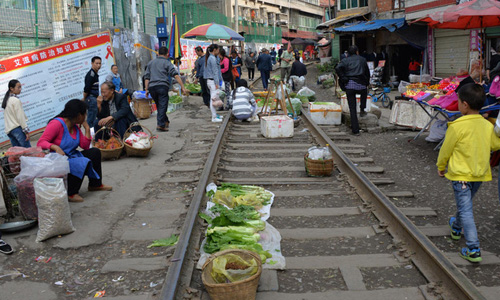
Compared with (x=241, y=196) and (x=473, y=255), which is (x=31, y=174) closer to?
(x=241, y=196)

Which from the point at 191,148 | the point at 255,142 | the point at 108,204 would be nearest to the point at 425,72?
the point at 255,142

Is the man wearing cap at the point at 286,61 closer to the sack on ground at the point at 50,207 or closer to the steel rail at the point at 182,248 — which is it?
the steel rail at the point at 182,248

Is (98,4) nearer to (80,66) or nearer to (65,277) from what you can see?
(80,66)

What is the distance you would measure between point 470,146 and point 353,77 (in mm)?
6305

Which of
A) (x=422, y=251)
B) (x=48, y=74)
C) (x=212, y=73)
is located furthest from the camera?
(x=212, y=73)

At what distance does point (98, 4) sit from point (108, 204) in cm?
1086

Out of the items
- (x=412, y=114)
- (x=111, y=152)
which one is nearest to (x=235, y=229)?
(x=111, y=152)

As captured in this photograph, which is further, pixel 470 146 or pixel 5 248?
pixel 5 248

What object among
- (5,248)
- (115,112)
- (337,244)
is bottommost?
(337,244)

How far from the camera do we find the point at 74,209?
18.1ft

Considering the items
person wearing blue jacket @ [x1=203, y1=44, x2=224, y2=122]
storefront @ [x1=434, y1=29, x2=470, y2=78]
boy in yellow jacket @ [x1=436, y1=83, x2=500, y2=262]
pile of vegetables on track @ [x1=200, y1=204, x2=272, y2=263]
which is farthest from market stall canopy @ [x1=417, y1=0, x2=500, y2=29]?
storefront @ [x1=434, y1=29, x2=470, y2=78]

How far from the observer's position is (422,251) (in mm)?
3875

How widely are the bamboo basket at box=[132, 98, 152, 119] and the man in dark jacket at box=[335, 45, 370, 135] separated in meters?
5.83

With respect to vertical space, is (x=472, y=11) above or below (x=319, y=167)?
above
